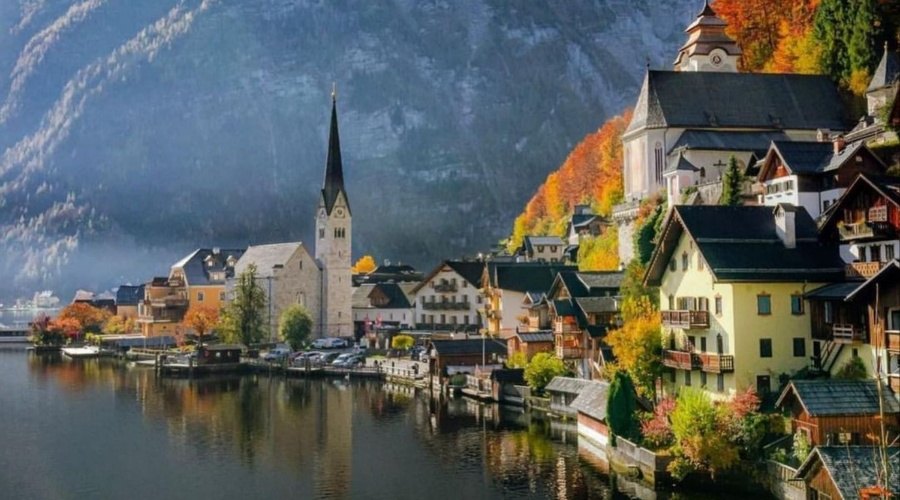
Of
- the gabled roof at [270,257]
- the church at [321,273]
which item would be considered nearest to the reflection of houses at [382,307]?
the church at [321,273]

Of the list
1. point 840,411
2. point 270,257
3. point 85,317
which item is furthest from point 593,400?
point 85,317

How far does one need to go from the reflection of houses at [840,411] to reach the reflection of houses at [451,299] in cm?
6744

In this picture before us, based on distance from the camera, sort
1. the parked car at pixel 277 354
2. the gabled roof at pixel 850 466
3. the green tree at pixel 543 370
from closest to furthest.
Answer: the gabled roof at pixel 850 466, the green tree at pixel 543 370, the parked car at pixel 277 354

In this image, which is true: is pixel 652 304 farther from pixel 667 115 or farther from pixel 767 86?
pixel 767 86

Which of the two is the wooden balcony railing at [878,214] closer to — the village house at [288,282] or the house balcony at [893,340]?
the house balcony at [893,340]

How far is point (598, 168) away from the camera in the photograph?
124500mm

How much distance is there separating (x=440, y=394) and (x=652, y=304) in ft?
79.9

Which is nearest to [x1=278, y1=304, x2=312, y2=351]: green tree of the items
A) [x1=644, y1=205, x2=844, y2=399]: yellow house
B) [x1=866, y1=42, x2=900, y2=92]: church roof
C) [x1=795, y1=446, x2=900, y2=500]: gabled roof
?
[x1=866, y1=42, x2=900, y2=92]: church roof

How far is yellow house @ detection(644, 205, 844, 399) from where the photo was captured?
131 feet

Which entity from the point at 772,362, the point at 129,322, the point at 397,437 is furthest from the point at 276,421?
the point at 129,322

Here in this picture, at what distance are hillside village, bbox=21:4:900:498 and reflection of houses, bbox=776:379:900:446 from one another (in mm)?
65

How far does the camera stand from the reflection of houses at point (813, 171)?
4650cm

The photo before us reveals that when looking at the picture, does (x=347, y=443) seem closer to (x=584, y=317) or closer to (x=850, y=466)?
(x=584, y=317)

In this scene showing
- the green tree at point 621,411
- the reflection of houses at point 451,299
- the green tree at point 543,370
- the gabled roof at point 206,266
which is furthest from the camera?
the gabled roof at point 206,266
